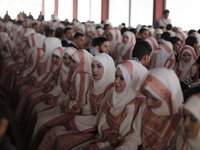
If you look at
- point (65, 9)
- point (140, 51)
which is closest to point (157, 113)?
point (140, 51)

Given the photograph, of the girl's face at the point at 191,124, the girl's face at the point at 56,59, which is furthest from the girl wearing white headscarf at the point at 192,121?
the girl's face at the point at 56,59

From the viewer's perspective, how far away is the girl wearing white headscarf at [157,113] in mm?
2018

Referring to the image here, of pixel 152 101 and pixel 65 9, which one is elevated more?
pixel 65 9

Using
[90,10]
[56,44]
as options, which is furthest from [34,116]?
[90,10]

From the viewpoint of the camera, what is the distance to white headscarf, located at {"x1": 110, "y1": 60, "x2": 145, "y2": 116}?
245 cm

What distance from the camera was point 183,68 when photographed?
12.9ft

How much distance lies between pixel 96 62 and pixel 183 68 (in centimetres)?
145

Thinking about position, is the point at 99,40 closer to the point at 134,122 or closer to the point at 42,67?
the point at 42,67

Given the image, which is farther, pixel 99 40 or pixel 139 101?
pixel 99 40

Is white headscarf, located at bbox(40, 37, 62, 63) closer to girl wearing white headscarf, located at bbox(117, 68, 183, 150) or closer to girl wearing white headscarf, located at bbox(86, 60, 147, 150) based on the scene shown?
girl wearing white headscarf, located at bbox(86, 60, 147, 150)

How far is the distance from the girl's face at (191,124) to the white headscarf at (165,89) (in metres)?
0.30

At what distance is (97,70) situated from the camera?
292 cm

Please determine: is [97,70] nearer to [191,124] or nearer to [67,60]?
[67,60]

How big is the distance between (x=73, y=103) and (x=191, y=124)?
1706mm
